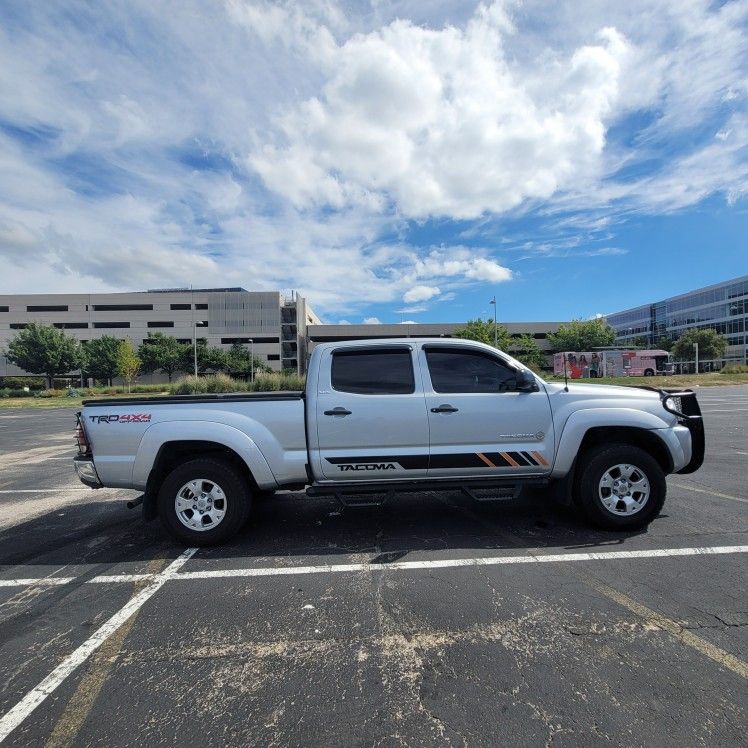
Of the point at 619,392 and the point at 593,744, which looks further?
the point at 619,392

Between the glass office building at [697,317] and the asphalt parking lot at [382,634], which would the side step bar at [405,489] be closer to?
the asphalt parking lot at [382,634]

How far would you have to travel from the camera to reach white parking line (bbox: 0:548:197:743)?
2.23 meters

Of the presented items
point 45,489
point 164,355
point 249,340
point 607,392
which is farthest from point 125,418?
point 249,340

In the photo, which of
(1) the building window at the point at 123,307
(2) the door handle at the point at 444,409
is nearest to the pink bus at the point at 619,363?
(2) the door handle at the point at 444,409

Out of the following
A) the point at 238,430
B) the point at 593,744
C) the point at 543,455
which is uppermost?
the point at 238,430

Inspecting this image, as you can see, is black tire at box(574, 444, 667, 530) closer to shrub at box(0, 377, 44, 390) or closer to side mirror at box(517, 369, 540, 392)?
side mirror at box(517, 369, 540, 392)

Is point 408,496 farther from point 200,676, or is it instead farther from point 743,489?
point 743,489

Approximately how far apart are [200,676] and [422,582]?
5.60 ft

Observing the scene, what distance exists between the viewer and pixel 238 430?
14.2 ft

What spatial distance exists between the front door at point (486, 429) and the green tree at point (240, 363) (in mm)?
65970

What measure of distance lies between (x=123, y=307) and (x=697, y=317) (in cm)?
10804

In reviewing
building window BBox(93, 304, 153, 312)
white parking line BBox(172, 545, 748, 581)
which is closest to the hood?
white parking line BBox(172, 545, 748, 581)

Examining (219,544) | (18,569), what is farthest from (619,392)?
(18,569)

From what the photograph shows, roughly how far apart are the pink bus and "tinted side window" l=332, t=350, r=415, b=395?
46.6 meters
